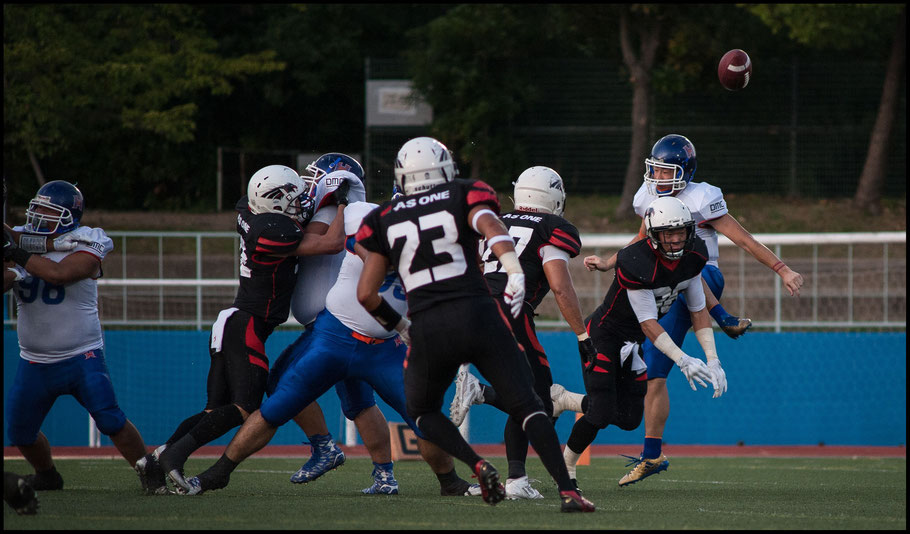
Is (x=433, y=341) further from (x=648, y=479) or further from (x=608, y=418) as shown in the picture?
(x=648, y=479)

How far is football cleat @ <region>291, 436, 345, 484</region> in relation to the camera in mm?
6883

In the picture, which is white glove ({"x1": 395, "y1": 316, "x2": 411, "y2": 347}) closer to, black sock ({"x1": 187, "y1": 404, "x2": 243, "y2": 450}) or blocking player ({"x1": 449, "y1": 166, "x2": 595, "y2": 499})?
blocking player ({"x1": 449, "y1": 166, "x2": 595, "y2": 499})

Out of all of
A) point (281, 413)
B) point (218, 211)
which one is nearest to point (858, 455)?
point (281, 413)

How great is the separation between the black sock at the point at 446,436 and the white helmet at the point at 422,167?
1075 millimetres

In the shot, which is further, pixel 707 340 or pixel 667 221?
pixel 707 340

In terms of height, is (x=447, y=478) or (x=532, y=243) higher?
(x=532, y=243)

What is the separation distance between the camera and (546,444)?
4.99 meters

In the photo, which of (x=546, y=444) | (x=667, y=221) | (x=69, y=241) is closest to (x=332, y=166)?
(x=69, y=241)

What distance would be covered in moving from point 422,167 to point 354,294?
3.53 ft

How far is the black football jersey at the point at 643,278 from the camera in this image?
649cm

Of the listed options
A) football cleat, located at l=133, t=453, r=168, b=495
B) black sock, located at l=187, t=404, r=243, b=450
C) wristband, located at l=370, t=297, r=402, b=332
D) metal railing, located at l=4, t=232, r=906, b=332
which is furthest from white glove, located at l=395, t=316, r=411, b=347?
metal railing, located at l=4, t=232, r=906, b=332

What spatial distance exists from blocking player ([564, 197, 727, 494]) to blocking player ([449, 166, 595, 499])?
0.43m

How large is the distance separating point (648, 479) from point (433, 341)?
375cm

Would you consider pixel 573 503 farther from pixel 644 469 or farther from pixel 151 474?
pixel 151 474
